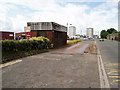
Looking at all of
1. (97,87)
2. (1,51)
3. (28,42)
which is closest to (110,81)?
(97,87)

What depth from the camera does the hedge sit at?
28.9 feet

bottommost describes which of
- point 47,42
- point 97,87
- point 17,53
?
point 97,87

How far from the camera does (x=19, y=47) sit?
34.4 ft

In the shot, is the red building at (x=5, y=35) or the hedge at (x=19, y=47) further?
the red building at (x=5, y=35)

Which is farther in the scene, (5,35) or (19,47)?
(5,35)

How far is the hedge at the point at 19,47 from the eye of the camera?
8.81m

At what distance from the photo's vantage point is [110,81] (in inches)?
196

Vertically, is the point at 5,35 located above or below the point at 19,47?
above

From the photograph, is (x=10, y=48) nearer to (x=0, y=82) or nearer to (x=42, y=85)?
(x=0, y=82)

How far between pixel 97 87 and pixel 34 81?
272 cm

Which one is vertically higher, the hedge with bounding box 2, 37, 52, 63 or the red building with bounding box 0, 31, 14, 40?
the red building with bounding box 0, 31, 14, 40

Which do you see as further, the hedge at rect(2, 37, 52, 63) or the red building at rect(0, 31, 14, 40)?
the red building at rect(0, 31, 14, 40)

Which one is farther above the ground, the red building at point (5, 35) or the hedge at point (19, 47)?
the red building at point (5, 35)

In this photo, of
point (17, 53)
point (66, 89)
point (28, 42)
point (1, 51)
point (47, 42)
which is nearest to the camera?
point (66, 89)
